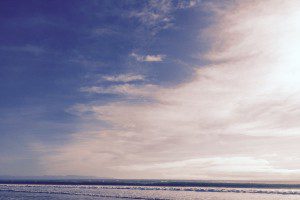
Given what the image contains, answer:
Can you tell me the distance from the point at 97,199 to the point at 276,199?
29.0 metres

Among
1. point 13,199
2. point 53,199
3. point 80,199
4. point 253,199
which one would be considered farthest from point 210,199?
A: point 13,199

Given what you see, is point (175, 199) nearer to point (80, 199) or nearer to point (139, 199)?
point (139, 199)

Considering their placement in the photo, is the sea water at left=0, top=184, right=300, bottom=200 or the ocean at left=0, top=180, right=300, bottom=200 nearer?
the sea water at left=0, top=184, right=300, bottom=200

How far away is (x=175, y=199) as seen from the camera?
5038 centimetres

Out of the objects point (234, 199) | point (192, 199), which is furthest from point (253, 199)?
point (192, 199)

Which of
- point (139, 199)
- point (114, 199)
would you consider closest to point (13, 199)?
point (114, 199)

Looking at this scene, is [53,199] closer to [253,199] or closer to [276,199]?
[253,199]

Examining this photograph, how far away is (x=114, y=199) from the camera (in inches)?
1988

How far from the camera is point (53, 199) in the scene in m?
51.3

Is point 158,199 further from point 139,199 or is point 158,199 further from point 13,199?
point 13,199

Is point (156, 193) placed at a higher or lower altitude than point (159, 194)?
higher

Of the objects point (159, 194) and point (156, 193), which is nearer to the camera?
point (159, 194)

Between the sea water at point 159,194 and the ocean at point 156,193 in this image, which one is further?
the ocean at point 156,193

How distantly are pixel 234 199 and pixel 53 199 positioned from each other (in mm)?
29305
